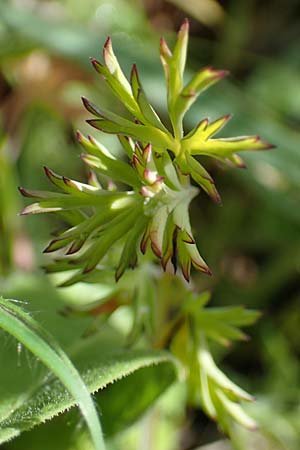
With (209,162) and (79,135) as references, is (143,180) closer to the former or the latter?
(79,135)

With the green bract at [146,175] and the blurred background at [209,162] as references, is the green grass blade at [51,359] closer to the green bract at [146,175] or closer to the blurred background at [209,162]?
the green bract at [146,175]

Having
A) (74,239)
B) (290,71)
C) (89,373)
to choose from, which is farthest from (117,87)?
(290,71)

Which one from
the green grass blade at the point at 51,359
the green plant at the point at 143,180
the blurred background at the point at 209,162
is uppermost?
the green plant at the point at 143,180

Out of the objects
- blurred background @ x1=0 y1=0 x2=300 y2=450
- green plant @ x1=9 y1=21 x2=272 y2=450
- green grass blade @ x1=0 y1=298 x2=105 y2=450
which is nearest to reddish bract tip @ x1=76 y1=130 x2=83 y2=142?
green plant @ x1=9 y1=21 x2=272 y2=450

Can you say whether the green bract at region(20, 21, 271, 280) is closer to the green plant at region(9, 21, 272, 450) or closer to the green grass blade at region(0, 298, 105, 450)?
the green plant at region(9, 21, 272, 450)

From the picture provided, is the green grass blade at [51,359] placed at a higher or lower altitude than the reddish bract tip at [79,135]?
lower

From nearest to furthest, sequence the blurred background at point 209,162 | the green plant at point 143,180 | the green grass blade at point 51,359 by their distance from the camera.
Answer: the green grass blade at point 51,359 < the green plant at point 143,180 < the blurred background at point 209,162

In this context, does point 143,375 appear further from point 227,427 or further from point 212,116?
point 212,116

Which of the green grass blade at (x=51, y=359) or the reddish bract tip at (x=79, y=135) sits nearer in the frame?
the green grass blade at (x=51, y=359)

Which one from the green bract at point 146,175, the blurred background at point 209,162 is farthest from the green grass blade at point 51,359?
the blurred background at point 209,162

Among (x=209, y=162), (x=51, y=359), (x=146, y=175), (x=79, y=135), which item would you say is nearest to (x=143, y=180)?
(x=146, y=175)
